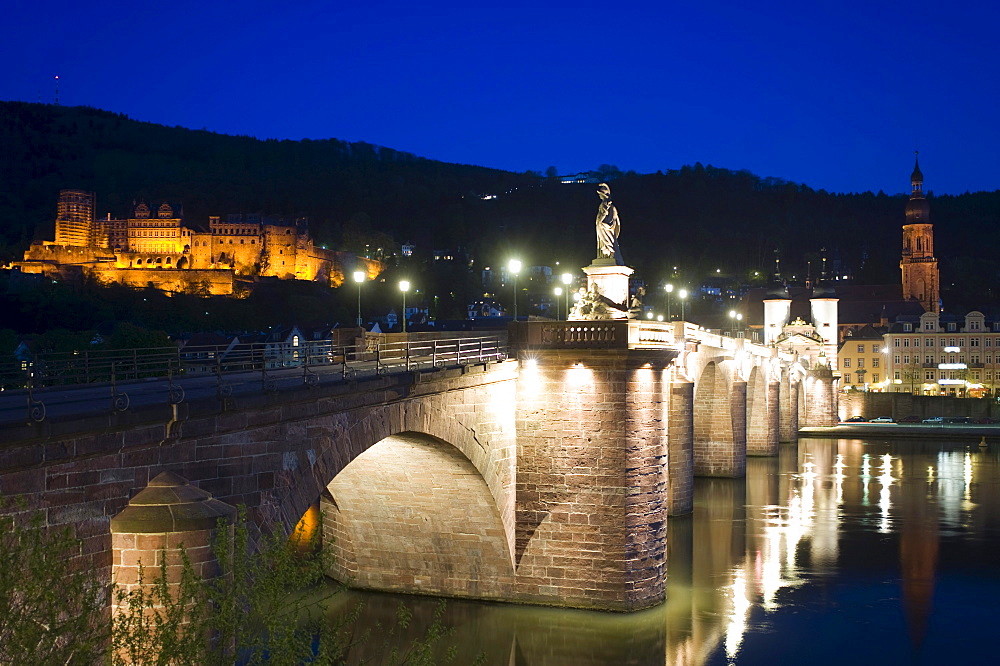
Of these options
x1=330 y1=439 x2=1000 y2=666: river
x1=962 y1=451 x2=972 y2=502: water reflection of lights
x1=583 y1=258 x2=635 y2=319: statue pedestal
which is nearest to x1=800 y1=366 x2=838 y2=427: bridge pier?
x1=962 y1=451 x2=972 y2=502: water reflection of lights

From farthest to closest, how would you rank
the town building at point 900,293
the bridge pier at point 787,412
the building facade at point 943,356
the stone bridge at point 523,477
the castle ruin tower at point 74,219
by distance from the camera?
the castle ruin tower at point 74,219 < the town building at point 900,293 < the building facade at point 943,356 < the bridge pier at point 787,412 < the stone bridge at point 523,477

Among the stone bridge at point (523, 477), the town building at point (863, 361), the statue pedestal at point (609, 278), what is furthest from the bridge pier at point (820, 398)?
the stone bridge at point (523, 477)

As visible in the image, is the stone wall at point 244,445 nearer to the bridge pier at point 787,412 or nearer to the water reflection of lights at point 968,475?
the water reflection of lights at point 968,475

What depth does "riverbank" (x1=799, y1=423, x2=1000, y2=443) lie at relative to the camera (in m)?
74.5

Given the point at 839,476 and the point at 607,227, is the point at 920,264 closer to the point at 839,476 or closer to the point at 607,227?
the point at 839,476

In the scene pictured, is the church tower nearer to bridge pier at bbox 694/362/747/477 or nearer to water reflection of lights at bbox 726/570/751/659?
bridge pier at bbox 694/362/747/477

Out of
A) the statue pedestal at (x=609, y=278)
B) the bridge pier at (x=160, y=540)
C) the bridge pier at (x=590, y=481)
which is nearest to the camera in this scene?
the bridge pier at (x=160, y=540)

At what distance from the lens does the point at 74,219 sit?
580 ft

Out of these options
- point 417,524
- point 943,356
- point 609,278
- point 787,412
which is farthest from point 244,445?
point 943,356

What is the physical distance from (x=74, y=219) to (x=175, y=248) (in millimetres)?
18957

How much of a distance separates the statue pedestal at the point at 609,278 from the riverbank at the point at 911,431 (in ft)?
164

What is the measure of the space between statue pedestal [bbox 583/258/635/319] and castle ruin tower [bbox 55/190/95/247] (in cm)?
16080

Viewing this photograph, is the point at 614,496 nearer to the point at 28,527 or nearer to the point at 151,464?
the point at 151,464

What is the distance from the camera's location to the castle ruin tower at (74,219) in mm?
174375
